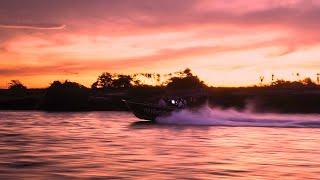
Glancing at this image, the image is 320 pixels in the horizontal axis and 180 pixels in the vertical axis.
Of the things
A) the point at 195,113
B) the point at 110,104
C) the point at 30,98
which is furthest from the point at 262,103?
the point at 195,113

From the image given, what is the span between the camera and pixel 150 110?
54781mm

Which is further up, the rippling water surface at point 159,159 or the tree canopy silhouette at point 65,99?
the tree canopy silhouette at point 65,99

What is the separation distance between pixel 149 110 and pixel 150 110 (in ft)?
0.53

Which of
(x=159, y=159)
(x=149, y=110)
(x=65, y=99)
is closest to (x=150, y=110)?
(x=149, y=110)

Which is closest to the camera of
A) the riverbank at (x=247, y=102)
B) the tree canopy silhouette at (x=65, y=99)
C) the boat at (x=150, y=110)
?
the boat at (x=150, y=110)

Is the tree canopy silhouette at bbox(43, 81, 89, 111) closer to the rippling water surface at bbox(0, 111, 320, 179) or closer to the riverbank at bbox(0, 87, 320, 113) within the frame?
the riverbank at bbox(0, 87, 320, 113)

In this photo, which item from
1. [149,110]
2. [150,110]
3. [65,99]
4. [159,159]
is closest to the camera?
[159,159]

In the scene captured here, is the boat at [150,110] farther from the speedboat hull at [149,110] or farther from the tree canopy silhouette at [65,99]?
the tree canopy silhouette at [65,99]

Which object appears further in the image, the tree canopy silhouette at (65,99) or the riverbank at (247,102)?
the tree canopy silhouette at (65,99)

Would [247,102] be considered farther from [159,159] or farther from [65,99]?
[159,159]

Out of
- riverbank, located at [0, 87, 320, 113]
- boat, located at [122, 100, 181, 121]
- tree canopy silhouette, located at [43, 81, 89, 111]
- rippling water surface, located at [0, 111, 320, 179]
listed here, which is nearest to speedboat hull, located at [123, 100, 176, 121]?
boat, located at [122, 100, 181, 121]

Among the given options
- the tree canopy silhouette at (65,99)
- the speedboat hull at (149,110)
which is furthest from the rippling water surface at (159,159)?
the tree canopy silhouette at (65,99)

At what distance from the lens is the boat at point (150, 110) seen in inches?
2100

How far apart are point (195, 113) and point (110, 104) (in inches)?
2619
